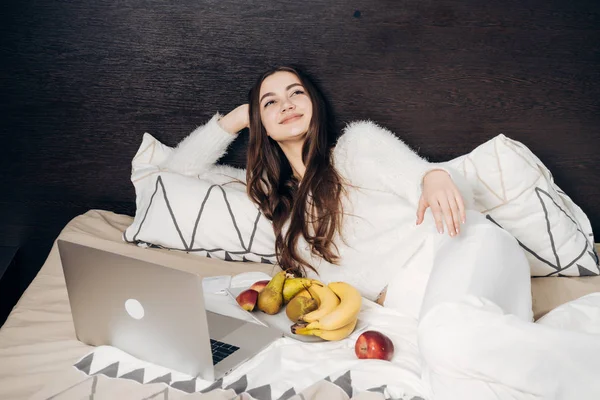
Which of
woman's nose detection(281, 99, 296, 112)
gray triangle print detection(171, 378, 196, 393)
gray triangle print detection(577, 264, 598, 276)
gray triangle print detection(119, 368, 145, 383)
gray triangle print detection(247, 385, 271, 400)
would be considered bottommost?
gray triangle print detection(247, 385, 271, 400)

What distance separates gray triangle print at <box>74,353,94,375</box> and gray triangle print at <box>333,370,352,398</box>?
52 centimetres

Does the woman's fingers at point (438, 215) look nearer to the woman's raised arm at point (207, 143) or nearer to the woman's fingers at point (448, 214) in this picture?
the woman's fingers at point (448, 214)

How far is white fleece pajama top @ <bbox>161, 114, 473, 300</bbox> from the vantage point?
156 cm

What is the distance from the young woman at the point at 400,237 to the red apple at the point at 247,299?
0.89ft

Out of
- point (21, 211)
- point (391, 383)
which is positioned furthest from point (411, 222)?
point (21, 211)

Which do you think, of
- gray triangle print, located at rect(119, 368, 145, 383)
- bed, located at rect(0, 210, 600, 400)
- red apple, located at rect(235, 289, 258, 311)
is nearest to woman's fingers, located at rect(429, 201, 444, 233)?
bed, located at rect(0, 210, 600, 400)

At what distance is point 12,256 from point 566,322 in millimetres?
1804

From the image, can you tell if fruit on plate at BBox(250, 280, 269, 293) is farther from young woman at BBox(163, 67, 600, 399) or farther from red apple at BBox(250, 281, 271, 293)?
young woman at BBox(163, 67, 600, 399)

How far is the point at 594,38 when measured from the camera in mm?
1826

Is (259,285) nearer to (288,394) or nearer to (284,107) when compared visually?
(288,394)

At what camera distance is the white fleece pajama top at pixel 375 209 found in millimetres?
1564

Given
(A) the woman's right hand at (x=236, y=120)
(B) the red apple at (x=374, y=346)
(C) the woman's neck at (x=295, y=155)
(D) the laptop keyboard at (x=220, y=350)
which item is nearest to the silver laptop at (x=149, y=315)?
(D) the laptop keyboard at (x=220, y=350)

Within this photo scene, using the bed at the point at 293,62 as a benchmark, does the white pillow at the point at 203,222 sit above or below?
below

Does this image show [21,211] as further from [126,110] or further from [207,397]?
[207,397]
